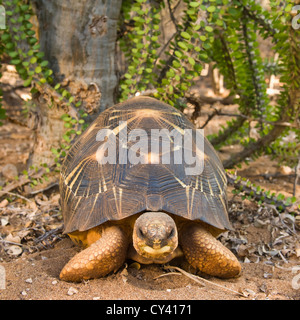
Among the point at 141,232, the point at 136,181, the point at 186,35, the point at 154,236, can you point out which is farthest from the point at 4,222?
the point at 186,35

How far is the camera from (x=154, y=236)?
203 cm

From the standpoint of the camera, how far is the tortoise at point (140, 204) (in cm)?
219

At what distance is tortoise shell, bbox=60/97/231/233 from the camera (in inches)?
89.5

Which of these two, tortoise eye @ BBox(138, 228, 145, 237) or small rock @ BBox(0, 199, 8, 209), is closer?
tortoise eye @ BBox(138, 228, 145, 237)

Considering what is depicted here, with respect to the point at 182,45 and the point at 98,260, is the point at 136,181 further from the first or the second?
the point at 182,45

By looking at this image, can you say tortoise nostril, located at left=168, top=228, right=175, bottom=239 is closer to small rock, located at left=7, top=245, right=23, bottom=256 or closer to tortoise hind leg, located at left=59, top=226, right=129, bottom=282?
tortoise hind leg, located at left=59, top=226, right=129, bottom=282

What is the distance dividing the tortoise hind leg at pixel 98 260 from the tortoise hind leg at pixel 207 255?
38 cm

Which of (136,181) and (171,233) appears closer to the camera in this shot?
(171,233)

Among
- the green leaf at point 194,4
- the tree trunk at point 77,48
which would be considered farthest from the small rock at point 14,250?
the green leaf at point 194,4

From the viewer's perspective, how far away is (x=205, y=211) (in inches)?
93.0

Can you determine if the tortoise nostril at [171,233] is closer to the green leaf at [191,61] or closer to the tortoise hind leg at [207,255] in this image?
the tortoise hind leg at [207,255]

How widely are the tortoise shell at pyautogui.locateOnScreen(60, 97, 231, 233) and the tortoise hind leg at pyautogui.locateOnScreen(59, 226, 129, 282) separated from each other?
0.41ft

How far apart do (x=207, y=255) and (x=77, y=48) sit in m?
2.28

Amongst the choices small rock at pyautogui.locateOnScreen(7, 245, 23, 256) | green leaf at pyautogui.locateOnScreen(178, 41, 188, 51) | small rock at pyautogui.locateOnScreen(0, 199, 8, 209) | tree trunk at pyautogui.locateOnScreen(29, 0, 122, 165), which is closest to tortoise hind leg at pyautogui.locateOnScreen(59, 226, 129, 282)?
small rock at pyautogui.locateOnScreen(7, 245, 23, 256)
